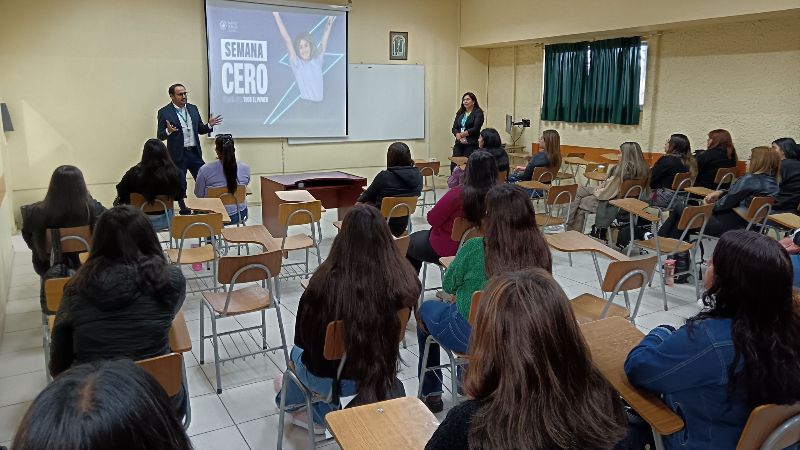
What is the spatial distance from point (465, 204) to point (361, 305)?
1839 millimetres

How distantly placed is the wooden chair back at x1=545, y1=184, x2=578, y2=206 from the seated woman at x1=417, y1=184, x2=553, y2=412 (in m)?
2.96

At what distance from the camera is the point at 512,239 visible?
270 centimetres

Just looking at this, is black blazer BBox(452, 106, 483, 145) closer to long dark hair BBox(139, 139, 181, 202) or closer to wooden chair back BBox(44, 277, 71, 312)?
long dark hair BBox(139, 139, 181, 202)

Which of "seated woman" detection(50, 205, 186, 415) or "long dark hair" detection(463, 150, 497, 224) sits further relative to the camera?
"long dark hair" detection(463, 150, 497, 224)

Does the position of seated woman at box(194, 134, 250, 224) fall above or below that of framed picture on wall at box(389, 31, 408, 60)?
below

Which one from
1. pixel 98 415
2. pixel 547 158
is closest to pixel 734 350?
pixel 98 415

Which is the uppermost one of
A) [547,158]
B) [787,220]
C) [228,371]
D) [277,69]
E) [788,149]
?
[277,69]

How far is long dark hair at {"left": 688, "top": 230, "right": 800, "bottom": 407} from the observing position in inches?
65.2

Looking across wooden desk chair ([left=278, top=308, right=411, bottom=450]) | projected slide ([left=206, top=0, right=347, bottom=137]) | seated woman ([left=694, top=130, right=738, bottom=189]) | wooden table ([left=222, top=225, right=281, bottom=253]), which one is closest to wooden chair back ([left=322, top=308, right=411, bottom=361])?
wooden desk chair ([left=278, top=308, right=411, bottom=450])

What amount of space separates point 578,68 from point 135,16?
5.91 metres

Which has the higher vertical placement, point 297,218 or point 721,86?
point 721,86

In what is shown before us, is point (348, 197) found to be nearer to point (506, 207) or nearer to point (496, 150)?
point (496, 150)

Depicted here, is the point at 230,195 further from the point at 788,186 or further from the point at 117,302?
the point at 788,186

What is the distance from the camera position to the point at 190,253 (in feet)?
14.7
